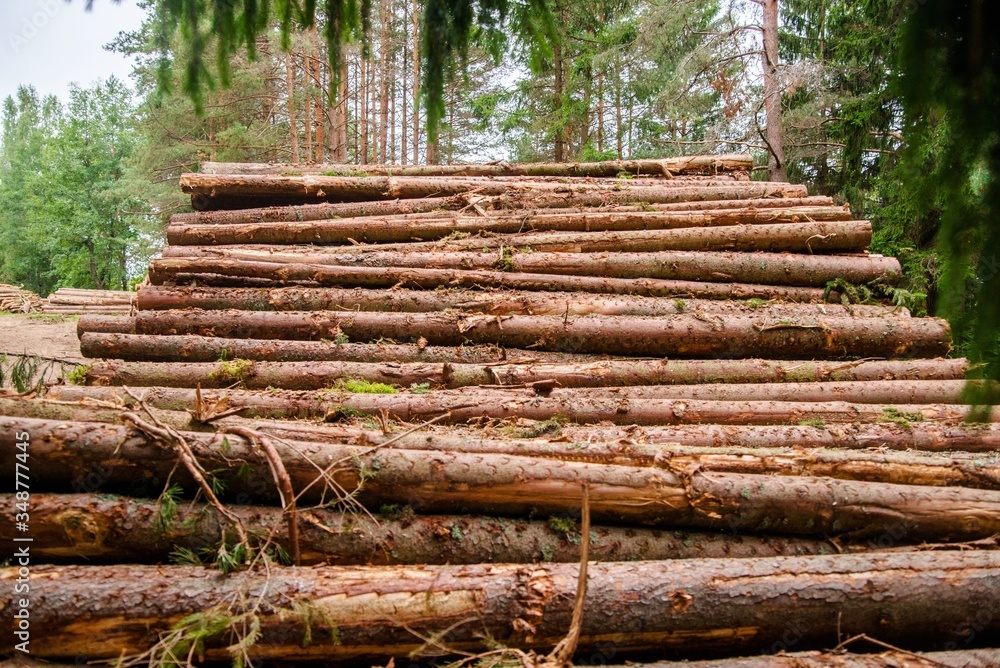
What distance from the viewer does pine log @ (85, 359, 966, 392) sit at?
4.35 metres

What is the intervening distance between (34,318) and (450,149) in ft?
43.5

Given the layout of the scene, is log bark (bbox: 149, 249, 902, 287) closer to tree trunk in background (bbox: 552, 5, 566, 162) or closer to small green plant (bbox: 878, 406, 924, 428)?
small green plant (bbox: 878, 406, 924, 428)

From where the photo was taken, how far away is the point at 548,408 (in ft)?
13.3

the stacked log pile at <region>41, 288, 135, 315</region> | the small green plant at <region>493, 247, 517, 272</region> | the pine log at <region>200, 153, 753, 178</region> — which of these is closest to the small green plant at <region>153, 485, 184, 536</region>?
the small green plant at <region>493, 247, 517, 272</region>

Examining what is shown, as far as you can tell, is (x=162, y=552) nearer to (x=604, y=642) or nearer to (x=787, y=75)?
(x=604, y=642)

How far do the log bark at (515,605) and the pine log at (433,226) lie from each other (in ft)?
15.2

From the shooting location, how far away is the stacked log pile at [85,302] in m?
13.3

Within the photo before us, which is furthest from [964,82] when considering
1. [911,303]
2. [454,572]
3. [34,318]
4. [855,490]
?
[34,318]

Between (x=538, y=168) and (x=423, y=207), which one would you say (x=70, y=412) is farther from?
(x=538, y=168)

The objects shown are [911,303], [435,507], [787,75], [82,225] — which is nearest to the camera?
[435,507]

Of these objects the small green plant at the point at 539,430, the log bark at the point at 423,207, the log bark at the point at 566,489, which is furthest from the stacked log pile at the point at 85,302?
the small green plant at the point at 539,430

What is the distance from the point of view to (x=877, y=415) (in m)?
3.99

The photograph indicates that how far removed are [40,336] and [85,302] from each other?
3.95m

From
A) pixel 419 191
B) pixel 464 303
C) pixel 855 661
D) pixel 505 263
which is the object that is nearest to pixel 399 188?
pixel 419 191
